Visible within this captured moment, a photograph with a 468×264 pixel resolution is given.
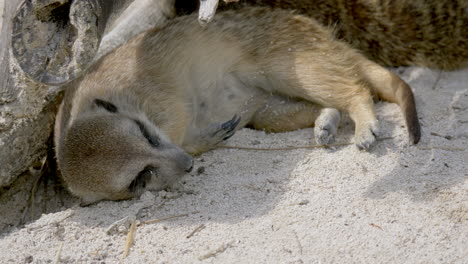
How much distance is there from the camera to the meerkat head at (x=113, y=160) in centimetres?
238

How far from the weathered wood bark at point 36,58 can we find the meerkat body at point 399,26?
1152 mm

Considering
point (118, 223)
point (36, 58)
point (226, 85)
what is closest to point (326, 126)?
A: point (226, 85)

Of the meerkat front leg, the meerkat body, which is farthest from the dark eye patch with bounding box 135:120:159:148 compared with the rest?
the meerkat body

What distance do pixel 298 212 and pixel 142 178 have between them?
703mm

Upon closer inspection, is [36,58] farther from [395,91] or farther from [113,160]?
[395,91]

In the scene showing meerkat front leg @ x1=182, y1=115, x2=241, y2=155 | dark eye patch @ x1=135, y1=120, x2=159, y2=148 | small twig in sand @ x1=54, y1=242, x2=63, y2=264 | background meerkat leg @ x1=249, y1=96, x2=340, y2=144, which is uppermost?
dark eye patch @ x1=135, y1=120, x2=159, y2=148

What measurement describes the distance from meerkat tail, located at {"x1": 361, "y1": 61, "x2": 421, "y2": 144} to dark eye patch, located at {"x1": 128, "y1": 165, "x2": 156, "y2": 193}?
1.08 metres

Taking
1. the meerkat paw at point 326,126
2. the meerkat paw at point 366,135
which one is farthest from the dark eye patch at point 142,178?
the meerkat paw at point 366,135

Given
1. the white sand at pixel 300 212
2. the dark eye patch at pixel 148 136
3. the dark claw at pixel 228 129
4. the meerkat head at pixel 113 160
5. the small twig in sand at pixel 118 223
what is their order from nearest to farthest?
the white sand at pixel 300 212 → the small twig in sand at pixel 118 223 → the meerkat head at pixel 113 160 → the dark eye patch at pixel 148 136 → the dark claw at pixel 228 129

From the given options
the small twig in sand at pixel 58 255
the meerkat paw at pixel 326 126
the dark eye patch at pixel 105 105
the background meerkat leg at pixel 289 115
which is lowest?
the background meerkat leg at pixel 289 115

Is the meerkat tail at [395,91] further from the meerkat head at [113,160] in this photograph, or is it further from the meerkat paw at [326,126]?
the meerkat head at [113,160]

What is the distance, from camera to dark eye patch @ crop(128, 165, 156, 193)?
2.44m

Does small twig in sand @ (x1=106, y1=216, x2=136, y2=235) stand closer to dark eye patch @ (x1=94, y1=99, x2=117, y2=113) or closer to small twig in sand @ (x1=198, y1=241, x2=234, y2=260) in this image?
small twig in sand @ (x1=198, y1=241, x2=234, y2=260)

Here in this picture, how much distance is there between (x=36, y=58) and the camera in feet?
7.12
